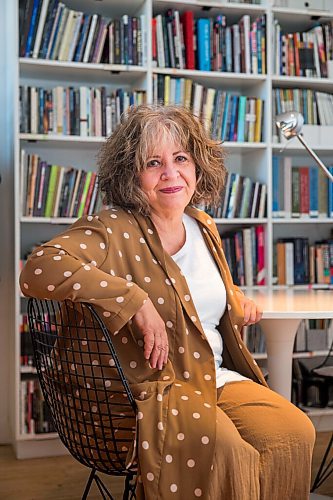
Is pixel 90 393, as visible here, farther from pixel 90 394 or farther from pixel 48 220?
pixel 48 220

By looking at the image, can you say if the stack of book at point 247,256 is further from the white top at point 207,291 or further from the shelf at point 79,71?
the white top at point 207,291

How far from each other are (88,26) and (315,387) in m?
2.12

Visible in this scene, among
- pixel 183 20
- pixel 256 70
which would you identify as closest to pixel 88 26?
pixel 183 20

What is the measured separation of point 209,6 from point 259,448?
8.17 ft

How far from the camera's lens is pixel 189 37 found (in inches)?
150

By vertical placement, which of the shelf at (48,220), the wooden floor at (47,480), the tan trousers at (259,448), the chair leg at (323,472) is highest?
the shelf at (48,220)

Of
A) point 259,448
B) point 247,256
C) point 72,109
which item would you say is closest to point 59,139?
point 72,109

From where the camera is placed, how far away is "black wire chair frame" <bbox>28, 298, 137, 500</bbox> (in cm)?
199

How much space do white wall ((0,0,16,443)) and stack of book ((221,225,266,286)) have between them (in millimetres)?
1086

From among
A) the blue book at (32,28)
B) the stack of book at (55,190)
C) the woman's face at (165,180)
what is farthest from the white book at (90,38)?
the woman's face at (165,180)

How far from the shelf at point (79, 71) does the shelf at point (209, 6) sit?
1.16ft

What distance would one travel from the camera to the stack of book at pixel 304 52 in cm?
400

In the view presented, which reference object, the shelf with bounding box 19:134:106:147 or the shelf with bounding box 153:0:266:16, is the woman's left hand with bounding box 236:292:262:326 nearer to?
the shelf with bounding box 19:134:106:147

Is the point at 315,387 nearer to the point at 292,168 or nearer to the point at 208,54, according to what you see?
the point at 292,168
